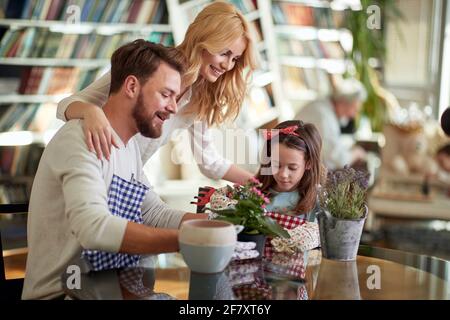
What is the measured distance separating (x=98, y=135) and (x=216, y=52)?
521 mm

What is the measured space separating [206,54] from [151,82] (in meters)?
0.36

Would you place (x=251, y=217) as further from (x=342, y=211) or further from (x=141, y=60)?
(x=141, y=60)

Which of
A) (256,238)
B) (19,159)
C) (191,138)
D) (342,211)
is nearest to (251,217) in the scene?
(256,238)

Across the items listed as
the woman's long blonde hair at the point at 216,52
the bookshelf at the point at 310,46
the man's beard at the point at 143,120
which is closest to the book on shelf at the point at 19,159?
the bookshelf at the point at 310,46

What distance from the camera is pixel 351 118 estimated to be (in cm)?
523

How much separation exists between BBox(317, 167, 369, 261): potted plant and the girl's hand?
0.46m

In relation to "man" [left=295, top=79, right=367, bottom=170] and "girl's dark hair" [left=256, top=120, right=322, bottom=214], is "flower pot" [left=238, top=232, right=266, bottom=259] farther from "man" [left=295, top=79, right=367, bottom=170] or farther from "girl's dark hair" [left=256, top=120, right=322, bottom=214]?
"man" [left=295, top=79, right=367, bottom=170]

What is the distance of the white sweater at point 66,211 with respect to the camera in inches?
48.6

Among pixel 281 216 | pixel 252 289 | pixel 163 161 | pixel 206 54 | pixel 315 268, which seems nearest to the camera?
pixel 252 289

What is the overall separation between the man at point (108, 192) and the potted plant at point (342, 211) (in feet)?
1.02

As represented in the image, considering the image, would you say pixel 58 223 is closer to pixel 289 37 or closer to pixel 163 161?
pixel 163 161

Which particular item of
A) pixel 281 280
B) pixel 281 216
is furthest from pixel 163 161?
pixel 281 280

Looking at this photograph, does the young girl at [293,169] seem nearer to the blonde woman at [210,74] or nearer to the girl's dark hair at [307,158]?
the girl's dark hair at [307,158]

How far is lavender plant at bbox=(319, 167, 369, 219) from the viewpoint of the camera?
4.59ft
